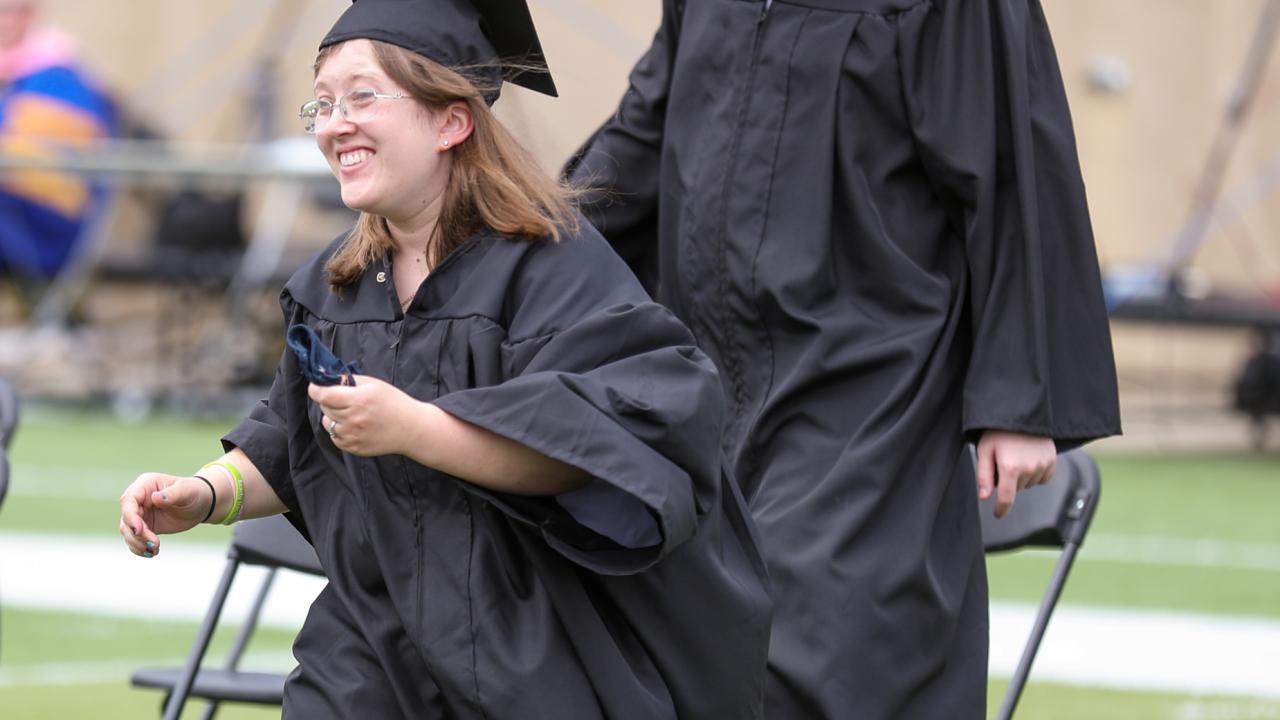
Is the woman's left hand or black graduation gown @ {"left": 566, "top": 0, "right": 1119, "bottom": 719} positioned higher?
the woman's left hand

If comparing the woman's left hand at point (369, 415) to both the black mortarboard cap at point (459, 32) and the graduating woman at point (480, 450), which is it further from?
the black mortarboard cap at point (459, 32)

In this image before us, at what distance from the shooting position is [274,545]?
4316 mm

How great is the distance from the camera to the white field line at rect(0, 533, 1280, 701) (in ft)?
21.8

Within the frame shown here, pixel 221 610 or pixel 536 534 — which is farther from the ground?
pixel 536 534

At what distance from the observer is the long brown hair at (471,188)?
122 inches

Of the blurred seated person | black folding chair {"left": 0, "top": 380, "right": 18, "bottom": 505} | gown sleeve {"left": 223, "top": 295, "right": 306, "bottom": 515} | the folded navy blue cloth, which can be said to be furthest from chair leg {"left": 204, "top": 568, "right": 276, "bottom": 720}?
the blurred seated person

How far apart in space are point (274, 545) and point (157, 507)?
3.72 feet

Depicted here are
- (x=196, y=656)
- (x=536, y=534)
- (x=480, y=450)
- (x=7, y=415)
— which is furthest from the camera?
(x=7, y=415)

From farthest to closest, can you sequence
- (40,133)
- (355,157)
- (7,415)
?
(40,133)
(7,415)
(355,157)

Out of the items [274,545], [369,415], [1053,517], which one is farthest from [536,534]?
[1053,517]

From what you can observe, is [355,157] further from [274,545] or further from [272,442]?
[274,545]

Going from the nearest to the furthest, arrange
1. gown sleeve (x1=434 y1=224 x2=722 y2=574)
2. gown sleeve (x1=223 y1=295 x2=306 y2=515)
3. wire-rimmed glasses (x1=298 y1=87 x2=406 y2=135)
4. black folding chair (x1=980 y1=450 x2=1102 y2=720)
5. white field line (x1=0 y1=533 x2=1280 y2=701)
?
gown sleeve (x1=434 y1=224 x2=722 y2=574) < wire-rimmed glasses (x1=298 y1=87 x2=406 y2=135) < gown sleeve (x1=223 y1=295 x2=306 y2=515) < black folding chair (x1=980 y1=450 x2=1102 y2=720) < white field line (x1=0 y1=533 x2=1280 y2=701)

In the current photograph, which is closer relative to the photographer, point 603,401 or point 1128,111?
point 603,401

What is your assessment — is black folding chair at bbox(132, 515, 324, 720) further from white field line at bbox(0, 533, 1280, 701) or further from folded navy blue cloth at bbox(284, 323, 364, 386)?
white field line at bbox(0, 533, 1280, 701)
